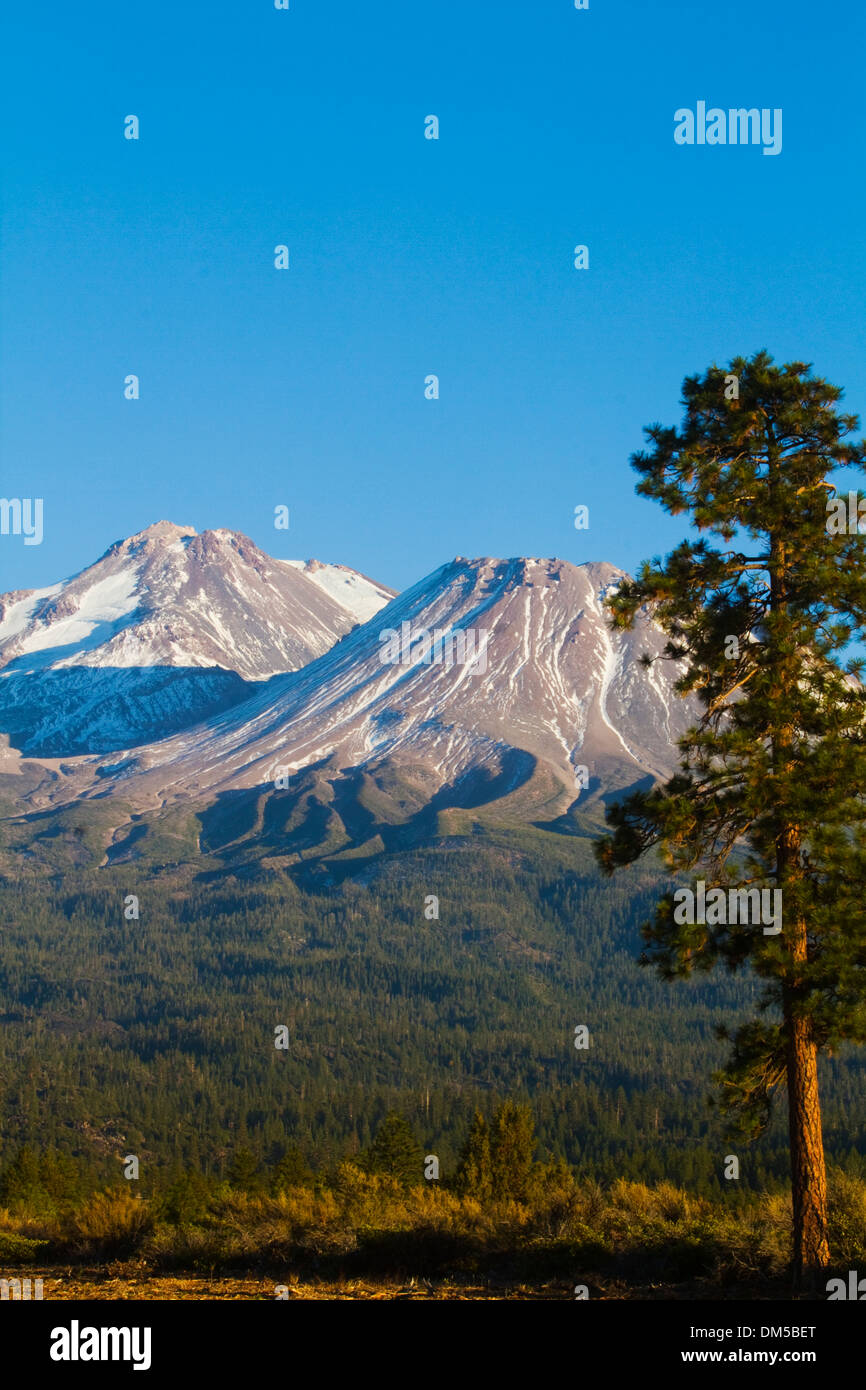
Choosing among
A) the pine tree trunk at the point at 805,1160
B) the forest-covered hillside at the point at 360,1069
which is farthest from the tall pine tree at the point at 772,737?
the forest-covered hillside at the point at 360,1069

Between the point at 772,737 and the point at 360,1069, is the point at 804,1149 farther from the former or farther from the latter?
the point at 360,1069

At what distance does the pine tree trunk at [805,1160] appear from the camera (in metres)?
15.8

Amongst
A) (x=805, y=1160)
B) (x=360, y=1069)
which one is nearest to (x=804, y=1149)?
(x=805, y=1160)

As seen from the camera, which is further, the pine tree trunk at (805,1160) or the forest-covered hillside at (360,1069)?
the forest-covered hillside at (360,1069)

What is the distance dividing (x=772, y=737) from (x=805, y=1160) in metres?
5.97

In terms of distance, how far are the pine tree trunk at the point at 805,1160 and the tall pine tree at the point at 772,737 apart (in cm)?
3

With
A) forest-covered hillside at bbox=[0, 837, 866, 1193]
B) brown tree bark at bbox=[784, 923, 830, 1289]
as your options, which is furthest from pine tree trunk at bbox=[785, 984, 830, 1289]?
forest-covered hillside at bbox=[0, 837, 866, 1193]

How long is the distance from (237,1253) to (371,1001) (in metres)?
168

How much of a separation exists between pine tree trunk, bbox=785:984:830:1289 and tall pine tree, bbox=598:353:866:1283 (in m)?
0.03

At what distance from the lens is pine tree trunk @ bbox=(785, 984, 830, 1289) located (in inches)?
622

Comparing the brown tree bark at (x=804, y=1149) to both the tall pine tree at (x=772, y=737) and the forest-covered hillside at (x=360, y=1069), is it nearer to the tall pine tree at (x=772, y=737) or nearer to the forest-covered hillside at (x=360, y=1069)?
the tall pine tree at (x=772, y=737)

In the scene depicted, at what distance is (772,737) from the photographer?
17.5 meters

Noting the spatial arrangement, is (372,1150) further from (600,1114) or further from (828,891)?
(600,1114)

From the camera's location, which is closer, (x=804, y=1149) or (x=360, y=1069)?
(x=804, y=1149)
